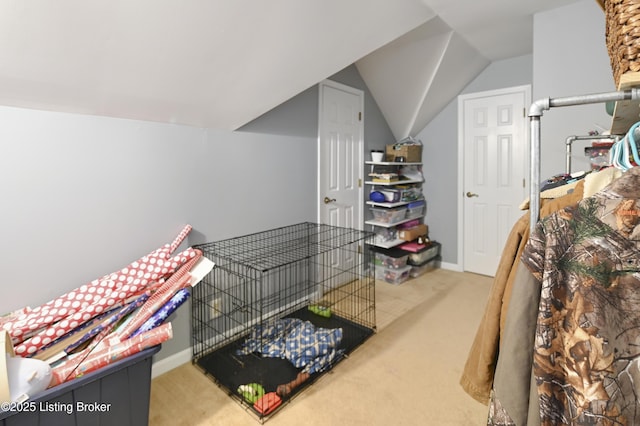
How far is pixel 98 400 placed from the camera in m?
1.28

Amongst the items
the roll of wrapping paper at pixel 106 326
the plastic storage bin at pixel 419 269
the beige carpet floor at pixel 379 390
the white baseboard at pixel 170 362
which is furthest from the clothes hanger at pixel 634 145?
the plastic storage bin at pixel 419 269

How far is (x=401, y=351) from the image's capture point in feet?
7.38

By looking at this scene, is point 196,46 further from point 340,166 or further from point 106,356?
point 340,166

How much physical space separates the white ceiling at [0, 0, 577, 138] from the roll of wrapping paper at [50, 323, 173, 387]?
1131 mm

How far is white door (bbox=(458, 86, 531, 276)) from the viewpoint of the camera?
3.46 m

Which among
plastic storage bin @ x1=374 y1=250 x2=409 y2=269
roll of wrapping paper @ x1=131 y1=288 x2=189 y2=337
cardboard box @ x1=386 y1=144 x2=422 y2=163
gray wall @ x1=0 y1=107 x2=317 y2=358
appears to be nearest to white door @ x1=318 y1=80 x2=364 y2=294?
plastic storage bin @ x1=374 y1=250 x2=409 y2=269

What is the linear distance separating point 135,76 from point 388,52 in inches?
92.0

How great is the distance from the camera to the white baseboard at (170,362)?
78.4 inches

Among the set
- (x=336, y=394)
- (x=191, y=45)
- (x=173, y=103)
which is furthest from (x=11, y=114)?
(x=336, y=394)

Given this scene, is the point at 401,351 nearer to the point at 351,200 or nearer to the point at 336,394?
the point at 336,394

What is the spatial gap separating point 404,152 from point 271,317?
2.38m

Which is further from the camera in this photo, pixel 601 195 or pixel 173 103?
pixel 173 103

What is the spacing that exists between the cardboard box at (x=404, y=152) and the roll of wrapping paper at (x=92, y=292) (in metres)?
2.66

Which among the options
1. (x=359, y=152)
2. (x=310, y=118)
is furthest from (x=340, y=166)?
(x=310, y=118)
